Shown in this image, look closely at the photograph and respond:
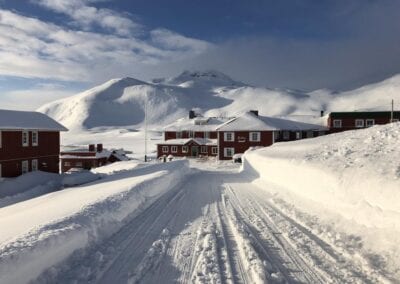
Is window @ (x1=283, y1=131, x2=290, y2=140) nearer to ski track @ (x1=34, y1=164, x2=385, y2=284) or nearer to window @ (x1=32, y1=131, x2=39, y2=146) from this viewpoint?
window @ (x1=32, y1=131, x2=39, y2=146)

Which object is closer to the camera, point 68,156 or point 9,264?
point 9,264

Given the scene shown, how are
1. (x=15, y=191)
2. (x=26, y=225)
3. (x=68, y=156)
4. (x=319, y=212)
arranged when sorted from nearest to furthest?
(x=26, y=225) → (x=319, y=212) → (x=15, y=191) → (x=68, y=156)

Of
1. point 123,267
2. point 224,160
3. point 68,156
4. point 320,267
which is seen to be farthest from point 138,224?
point 68,156

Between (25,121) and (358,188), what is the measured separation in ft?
102

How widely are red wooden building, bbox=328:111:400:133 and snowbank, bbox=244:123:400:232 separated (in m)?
46.7

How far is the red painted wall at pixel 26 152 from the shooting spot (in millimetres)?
30344

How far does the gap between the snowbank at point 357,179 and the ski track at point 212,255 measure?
1548 mm

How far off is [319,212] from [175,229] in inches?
203

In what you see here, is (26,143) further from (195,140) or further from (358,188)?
(195,140)

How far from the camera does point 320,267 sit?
734 centimetres

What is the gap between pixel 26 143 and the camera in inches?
1300

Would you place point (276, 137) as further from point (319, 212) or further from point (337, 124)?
point (319, 212)

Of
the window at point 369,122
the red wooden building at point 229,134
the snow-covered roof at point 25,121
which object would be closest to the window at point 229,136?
the red wooden building at point 229,134

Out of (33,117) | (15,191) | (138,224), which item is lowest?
(15,191)
